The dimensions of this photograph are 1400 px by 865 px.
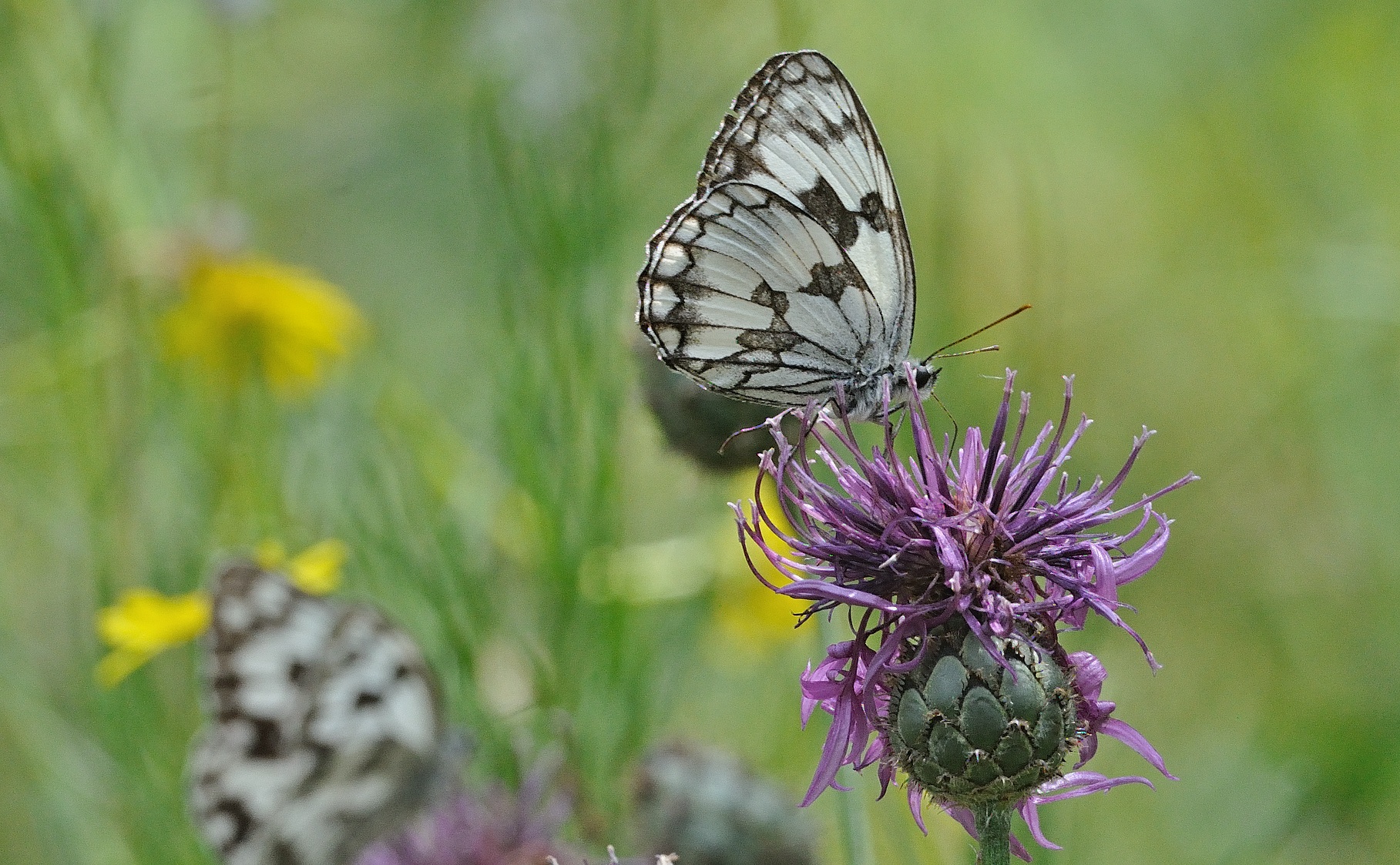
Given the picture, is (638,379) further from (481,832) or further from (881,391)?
(481,832)

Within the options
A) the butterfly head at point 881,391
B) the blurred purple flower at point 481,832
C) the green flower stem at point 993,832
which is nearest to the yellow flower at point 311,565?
the blurred purple flower at point 481,832

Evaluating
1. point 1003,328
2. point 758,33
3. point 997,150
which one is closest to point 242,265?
point 758,33

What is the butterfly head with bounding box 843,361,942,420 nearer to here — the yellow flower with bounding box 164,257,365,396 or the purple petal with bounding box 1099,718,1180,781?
the purple petal with bounding box 1099,718,1180,781

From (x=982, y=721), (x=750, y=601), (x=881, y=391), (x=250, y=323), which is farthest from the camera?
(x=250, y=323)

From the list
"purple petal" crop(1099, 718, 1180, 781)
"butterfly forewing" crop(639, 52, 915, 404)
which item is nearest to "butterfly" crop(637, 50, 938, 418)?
"butterfly forewing" crop(639, 52, 915, 404)

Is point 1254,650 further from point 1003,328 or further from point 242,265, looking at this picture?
point 242,265

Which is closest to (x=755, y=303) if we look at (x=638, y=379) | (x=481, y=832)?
(x=638, y=379)
